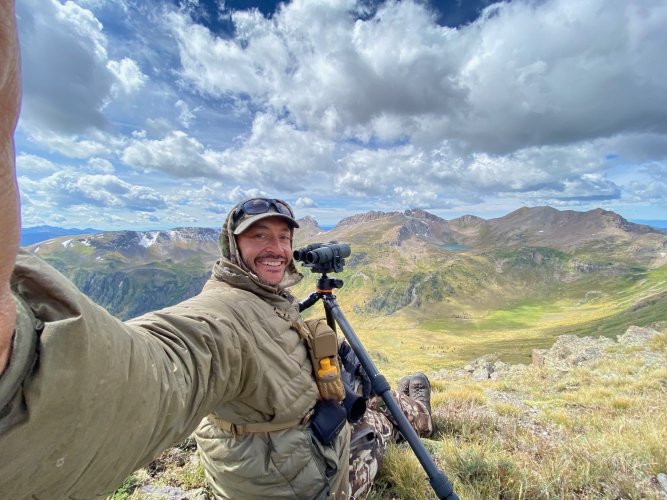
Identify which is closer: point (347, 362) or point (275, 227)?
point (275, 227)

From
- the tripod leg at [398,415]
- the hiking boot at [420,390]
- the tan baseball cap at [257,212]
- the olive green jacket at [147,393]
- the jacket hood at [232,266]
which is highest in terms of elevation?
the tan baseball cap at [257,212]

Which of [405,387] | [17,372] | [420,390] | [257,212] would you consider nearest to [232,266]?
[257,212]

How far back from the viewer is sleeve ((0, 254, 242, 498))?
3.34ft

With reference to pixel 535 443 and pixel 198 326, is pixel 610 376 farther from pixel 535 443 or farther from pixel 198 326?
pixel 198 326

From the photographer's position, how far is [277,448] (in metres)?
2.81

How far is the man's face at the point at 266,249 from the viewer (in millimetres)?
3824

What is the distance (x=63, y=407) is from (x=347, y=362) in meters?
4.64

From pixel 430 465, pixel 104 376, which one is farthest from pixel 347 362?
pixel 104 376

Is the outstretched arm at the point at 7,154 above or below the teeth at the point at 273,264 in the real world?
above

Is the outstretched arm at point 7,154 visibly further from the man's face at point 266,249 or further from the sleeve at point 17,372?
the man's face at point 266,249

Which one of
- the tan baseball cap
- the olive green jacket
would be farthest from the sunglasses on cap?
the olive green jacket

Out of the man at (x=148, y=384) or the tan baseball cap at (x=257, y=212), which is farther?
the tan baseball cap at (x=257, y=212)

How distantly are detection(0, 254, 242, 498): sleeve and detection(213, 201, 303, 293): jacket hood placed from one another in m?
1.49

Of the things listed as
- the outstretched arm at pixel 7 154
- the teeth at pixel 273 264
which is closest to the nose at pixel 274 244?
the teeth at pixel 273 264
